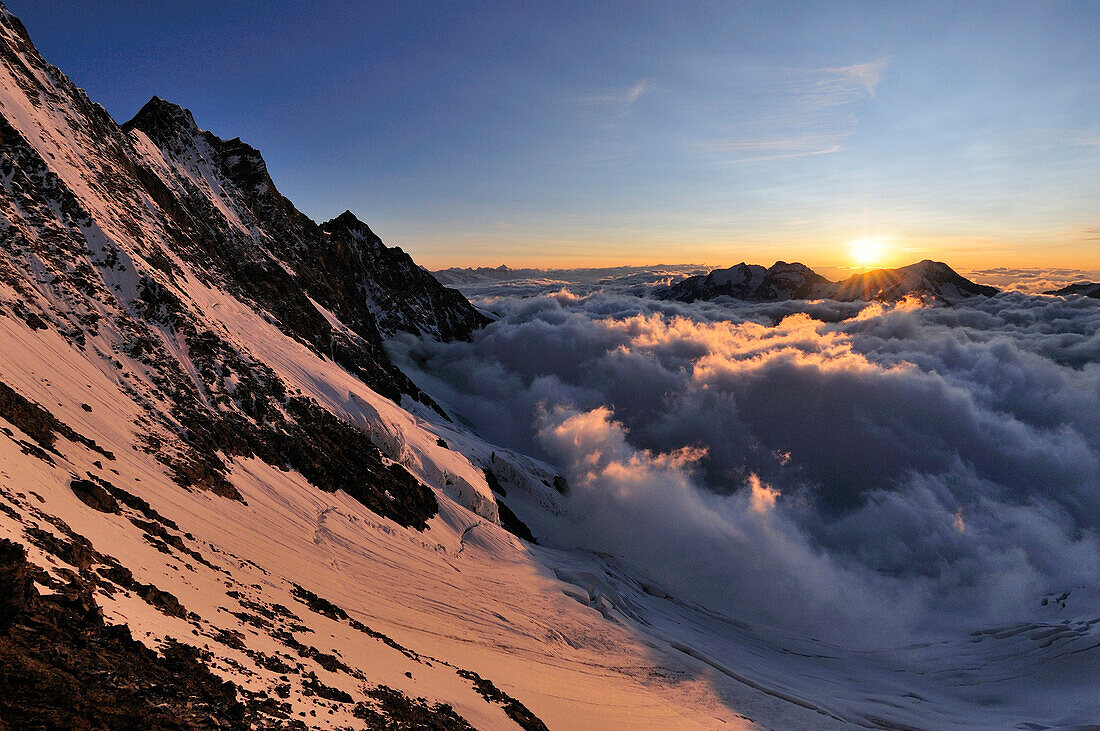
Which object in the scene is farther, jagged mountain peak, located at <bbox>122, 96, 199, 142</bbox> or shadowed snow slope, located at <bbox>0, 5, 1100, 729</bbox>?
jagged mountain peak, located at <bbox>122, 96, 199, 142</bbox>

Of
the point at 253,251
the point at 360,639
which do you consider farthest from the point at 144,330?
the point at 253,251

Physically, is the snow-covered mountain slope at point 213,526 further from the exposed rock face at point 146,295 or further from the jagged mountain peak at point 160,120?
the jagged mountain peak at point 160,120

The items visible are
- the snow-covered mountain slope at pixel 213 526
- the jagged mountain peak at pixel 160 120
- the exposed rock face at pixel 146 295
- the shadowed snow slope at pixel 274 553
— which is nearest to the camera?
the snow-covered mountain slope at pixel 213 526

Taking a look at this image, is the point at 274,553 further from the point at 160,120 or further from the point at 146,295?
the point at 160,120

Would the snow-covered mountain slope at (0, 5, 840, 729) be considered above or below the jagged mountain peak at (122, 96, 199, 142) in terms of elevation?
below

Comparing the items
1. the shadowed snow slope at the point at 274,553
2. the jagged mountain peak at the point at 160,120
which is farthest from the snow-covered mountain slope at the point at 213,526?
the jagged mountain peak at the point at 160,120

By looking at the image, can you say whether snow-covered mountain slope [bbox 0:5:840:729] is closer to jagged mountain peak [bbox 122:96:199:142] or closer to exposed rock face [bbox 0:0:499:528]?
exposed rock face [bbox 0:0:499:528]

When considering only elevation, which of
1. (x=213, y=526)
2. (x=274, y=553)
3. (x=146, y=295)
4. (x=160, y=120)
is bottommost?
(x=274, y=553)

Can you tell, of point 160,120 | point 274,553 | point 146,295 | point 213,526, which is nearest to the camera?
point 213,526

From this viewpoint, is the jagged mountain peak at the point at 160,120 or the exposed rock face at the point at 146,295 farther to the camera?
the jagged mountain peak at the point at 160,120

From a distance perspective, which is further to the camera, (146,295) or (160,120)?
(160,120)

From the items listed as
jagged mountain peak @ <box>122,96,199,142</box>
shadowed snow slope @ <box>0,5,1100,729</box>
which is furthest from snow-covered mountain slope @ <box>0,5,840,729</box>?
jagged mountain peak @ <box>122,96,199,142</box>

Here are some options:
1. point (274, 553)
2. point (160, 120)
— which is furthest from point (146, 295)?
point (160, 120)

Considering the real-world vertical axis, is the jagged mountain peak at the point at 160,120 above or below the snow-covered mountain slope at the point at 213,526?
above
